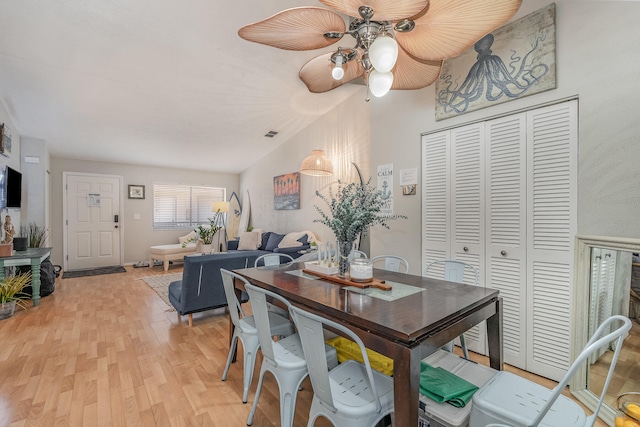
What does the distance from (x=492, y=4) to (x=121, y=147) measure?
6.27m

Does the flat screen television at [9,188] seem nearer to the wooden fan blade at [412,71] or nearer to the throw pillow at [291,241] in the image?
the throw pillow at [291,241]

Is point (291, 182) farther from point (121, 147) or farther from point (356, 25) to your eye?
point (356, 25)

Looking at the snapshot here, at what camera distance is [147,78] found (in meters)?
3.48

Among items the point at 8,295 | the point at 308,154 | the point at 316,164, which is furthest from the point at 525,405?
the point at 8,295

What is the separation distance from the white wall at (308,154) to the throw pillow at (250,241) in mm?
471

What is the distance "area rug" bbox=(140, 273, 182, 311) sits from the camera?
4199mm

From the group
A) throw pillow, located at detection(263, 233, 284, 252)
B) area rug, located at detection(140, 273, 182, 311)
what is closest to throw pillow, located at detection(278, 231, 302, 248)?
throw pillow, located at detection(263, 233, 284, 252)

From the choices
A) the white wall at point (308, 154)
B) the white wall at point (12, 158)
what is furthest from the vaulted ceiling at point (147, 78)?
the white wall at point (308, 154)

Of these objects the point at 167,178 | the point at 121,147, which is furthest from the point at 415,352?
the point at 167,178

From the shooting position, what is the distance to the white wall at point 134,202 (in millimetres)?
5809

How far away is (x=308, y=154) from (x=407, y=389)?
469cm

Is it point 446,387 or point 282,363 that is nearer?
point 446,387

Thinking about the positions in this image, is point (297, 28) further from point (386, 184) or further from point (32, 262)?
point (32, 262)

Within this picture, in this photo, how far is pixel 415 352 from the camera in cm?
108
